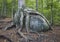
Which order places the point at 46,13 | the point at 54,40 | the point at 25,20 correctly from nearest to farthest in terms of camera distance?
the point at 54,40 → the point at 25,20 → the point at 46,13

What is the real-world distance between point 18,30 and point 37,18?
1.67 metres

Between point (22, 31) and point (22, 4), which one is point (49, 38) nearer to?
point (22, 31)

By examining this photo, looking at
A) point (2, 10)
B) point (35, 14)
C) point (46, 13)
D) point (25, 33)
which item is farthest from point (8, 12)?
point (25, 33)

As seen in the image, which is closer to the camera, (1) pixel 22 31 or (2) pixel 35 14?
(1) pixel 22 31

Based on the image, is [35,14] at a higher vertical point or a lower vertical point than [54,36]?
higher

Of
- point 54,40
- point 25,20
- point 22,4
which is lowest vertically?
point 54,40

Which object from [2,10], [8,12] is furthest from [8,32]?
[8,12]

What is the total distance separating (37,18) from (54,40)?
234cm

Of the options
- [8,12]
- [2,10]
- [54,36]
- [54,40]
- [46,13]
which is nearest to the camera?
[54,40]

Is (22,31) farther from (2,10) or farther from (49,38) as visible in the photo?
(2,10)

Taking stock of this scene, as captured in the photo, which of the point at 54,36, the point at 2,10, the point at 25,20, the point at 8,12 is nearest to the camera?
the point at 54,36

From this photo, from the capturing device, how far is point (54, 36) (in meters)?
8.85

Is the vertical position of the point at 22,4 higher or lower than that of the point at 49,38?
higher

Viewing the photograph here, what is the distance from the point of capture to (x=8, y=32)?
923cm
